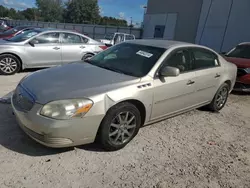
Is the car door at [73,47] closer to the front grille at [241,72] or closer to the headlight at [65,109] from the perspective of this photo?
the front grille at [241,72]

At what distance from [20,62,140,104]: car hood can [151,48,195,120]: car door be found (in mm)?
482

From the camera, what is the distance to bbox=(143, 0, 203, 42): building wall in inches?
715

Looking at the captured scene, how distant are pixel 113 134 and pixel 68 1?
2725 inches

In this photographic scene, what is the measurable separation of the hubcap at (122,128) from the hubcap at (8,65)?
500 centimetres

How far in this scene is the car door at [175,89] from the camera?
11.7 ft

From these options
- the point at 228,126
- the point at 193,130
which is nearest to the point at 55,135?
the point at 193,130

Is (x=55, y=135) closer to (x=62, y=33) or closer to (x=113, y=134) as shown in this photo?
(x=113, y=134)

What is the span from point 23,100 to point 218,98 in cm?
386

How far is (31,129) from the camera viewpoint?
282 centimetres

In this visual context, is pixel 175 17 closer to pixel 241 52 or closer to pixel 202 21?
pixel 202 21

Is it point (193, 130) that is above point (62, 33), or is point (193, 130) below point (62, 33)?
below

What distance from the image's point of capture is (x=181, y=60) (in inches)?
159

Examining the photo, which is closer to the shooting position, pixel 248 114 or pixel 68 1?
pixel 248 114

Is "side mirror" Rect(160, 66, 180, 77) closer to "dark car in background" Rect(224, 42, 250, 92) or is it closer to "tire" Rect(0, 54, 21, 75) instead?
"dark car in background" Rect(224, 42, 250, 92)
